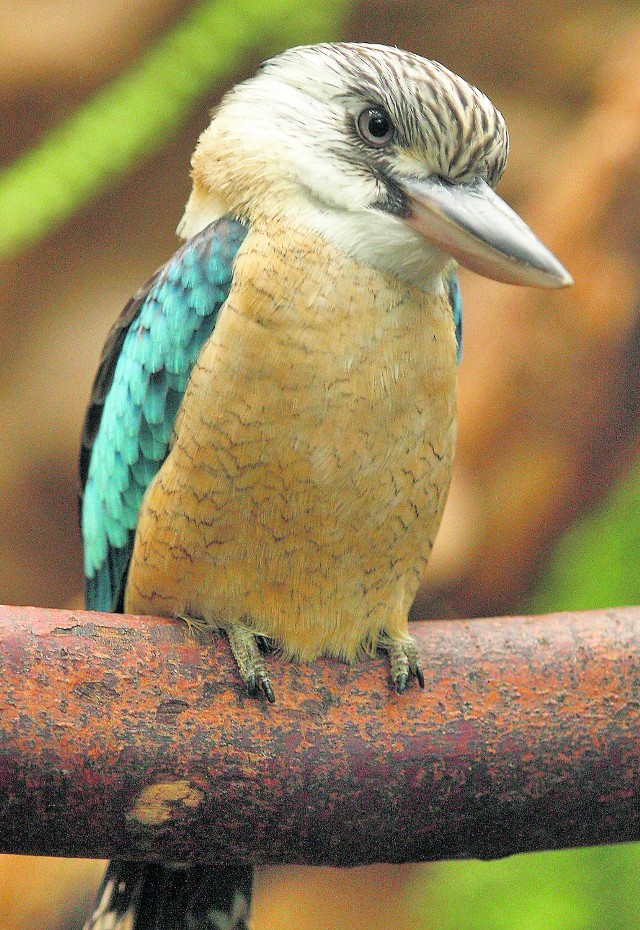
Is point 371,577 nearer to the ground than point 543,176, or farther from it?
nearer to the ground

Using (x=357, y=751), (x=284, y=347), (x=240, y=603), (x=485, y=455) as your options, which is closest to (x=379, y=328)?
(x=284, y=347)

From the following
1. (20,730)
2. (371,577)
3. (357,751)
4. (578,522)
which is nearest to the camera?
(20,730)

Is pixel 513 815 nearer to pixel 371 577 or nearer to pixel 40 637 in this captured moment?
pixel 371 577

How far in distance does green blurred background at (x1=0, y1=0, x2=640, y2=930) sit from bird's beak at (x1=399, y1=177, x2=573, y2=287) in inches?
46.4

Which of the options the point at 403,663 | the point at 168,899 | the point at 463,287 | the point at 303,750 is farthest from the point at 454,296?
the point at 463,287

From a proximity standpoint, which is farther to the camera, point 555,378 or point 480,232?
point 555,378

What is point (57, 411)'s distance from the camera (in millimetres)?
2330

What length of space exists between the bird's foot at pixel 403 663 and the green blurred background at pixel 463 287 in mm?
1007

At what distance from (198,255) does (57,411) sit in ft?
4.31

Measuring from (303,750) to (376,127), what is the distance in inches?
28.0

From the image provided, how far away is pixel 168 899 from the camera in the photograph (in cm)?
118

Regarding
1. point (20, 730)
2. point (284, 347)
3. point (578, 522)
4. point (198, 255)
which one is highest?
point (578, 522)

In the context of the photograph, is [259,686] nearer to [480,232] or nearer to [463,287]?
[480,232]

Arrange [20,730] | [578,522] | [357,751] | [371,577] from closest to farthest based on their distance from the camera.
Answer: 1. [20,730]
2. [357,751]
3. [371,577]
4. [578,522]
